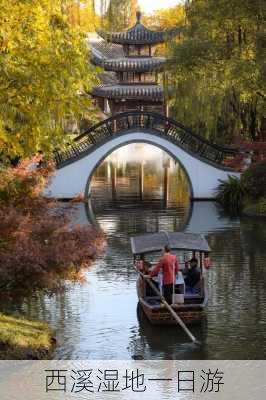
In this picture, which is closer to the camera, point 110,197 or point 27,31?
point 27,31

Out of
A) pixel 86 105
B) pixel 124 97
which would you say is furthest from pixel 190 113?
pixel 86 105

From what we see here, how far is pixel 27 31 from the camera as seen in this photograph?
1522 cm

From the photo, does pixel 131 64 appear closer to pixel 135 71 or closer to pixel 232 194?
pixel 135 71

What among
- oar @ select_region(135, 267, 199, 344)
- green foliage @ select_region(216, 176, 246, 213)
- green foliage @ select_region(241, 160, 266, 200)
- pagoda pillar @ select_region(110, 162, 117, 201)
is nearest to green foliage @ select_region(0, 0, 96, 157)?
oar @ select_region(135, 267, 199, 344)

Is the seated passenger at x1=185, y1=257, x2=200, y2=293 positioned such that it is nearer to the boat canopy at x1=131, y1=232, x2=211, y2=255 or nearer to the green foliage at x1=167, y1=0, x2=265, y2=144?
the boat canopy at x1=131, y1=232, x2=211, y2=255

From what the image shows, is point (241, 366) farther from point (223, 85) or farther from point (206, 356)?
point (223, 85)

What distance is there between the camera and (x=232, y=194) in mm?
38375

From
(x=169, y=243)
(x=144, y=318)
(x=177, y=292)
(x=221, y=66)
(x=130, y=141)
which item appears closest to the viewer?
(x=177, y=292)

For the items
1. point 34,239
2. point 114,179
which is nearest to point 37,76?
point 34,239

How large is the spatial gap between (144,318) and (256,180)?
1901 cm

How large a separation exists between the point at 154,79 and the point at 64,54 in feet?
125

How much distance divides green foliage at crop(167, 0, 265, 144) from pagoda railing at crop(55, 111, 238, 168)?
1912 mm

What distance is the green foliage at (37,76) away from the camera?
14.7 metres

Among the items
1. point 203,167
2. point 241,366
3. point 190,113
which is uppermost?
point 190,113
